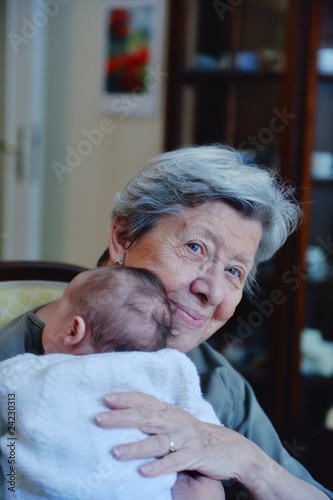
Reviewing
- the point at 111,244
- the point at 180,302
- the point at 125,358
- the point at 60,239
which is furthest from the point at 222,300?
the point at 60,239

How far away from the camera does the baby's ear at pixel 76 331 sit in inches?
40.1

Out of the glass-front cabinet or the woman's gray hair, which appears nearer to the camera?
the woman's gray hair

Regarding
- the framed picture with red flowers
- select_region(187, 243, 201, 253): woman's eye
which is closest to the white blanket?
select_region(187, 243, 201, 253): woman's eye

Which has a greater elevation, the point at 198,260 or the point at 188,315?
the point at 198,260

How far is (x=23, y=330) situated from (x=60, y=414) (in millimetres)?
316

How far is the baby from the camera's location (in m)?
0.91

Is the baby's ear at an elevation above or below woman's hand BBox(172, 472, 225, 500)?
above

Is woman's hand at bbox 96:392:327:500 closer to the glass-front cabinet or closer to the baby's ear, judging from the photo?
the baby's ear

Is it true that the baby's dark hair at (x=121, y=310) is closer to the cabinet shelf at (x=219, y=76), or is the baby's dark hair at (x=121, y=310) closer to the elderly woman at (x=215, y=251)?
the elderly woman at (x=215, y=251)

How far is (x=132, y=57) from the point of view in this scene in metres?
3.54

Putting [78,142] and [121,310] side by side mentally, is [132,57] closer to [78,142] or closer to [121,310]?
[78,142]

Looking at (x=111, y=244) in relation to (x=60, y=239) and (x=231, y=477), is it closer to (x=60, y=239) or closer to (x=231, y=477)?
(x=231, y=477)

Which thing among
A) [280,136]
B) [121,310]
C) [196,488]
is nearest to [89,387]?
[121,310]

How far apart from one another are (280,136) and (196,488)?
201cm
